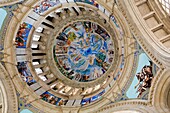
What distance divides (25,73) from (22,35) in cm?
232

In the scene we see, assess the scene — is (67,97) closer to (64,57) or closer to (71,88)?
(71,88)

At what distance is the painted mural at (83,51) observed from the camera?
737 inches

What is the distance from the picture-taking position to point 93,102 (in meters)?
15.2

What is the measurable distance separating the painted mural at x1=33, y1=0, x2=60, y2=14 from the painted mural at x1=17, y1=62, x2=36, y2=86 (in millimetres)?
3352

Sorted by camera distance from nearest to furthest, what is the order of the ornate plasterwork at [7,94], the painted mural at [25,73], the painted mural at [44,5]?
the ornate plasterwork at [7,94] < the painted mural at [44,5] < the painted mural at [25,73]

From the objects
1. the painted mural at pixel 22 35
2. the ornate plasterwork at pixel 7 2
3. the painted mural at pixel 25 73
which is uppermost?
the ornate plasterwork at pixel 7 2

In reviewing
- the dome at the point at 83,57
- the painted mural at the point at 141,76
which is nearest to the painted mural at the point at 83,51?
the dome at the point at 83,57

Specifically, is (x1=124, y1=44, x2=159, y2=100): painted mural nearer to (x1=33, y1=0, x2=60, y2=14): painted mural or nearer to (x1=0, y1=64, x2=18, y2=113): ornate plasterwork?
(x1=33, y1=0, x2=60, y2=14): painted mural

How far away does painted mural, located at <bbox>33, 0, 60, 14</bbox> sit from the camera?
15.3 m

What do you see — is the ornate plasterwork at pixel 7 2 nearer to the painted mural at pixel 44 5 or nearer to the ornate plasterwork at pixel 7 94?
the painted mural at pixel 44 5

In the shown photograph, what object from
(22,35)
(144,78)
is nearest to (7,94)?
(22,35)

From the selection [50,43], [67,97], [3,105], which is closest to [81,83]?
[67,97]

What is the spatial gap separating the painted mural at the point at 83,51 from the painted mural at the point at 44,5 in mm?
3415

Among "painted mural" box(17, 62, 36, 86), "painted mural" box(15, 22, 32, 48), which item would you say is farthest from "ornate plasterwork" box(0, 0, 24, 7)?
"painted mural" box(17, 62, 36, 86)
